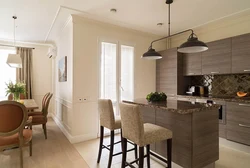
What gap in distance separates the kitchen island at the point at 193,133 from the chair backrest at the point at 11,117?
190 cm

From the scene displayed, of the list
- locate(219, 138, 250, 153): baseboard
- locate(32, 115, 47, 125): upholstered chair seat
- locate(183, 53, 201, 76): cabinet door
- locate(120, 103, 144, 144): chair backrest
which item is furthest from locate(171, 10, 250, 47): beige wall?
locate(32, 115, 47, 125): upholstered chair seat

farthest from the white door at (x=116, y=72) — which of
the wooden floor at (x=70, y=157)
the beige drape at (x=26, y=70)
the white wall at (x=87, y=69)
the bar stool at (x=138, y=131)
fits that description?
the beige drape at (x=26, y=70)

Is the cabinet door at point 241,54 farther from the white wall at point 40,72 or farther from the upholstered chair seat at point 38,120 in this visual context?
the white wall at point 40,72

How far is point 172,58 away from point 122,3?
2.15m

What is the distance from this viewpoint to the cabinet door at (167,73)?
420 centimetres

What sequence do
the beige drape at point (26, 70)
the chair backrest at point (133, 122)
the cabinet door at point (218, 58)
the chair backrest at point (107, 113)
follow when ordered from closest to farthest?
the chair backrest at point (133, 122) → the chair backrest at point (107, 113) → the cabinet door at point (218, 58) → the beige drape at point (26, 70)

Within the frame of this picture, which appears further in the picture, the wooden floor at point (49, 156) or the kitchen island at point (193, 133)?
the wooden floor at point (49, 156)

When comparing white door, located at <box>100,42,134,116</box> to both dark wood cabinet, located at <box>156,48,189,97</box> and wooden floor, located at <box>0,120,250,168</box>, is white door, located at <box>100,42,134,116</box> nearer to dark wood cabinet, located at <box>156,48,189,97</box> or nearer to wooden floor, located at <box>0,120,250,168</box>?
dark wood cabinet, located at <box>156,48,189,97</box>

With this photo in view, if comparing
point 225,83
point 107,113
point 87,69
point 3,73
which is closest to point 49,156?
point 107,113

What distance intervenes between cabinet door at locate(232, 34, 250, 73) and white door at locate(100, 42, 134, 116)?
2.37 metres

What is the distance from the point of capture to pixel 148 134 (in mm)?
1809

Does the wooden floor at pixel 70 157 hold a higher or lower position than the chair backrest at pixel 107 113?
lower

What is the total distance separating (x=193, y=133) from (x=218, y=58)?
7.75 feet

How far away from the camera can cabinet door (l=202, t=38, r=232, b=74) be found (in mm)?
3316
